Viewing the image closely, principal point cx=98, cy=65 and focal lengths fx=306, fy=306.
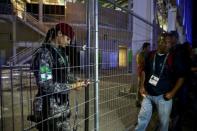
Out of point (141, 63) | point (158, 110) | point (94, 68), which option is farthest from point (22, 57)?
point (141, 63)

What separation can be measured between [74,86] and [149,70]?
1877 millimetres

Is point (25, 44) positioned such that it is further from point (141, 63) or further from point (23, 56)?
point (141, 63)

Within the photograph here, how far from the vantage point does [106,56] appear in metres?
4.13

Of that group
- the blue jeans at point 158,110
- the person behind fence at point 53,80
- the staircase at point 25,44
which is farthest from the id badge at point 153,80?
the staircase at point 25,44

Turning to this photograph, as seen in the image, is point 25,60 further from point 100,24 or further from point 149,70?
point 149,70

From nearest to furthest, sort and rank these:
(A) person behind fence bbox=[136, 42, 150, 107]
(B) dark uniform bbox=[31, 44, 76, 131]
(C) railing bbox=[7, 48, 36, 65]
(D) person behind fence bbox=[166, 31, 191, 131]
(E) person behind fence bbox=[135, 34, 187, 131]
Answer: (C) railing bbox=[7, 48, 36, 65] → (B) dark uniform bbox=[31, 44, 76, 131] → (E) person behind fence bbox=[135, 34, 187, 131] → (D) person behind fence bbox=[166, 31, 191, 131] → (A) person behind fence bbox=[136, 42, 150, 107]

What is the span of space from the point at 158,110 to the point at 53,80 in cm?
225

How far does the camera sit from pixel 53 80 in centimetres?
315

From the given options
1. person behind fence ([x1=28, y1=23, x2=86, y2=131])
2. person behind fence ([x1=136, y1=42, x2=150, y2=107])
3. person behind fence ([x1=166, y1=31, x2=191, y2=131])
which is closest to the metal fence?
person behind fence ([x1=28, y1=23, x2=86, y2=131])

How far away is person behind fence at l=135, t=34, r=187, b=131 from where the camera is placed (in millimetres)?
4750

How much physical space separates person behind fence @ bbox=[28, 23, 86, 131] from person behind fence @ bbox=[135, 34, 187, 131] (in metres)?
1.70

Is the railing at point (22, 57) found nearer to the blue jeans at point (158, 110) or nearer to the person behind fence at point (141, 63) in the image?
the blue jeans at point (158, 110)

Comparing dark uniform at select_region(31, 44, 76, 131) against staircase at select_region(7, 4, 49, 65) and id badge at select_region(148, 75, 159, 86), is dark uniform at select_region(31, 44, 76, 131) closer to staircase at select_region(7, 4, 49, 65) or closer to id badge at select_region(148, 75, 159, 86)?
staircase at select_region(7, 4, 49, 65)

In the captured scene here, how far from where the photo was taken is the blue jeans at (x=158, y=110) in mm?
4762
